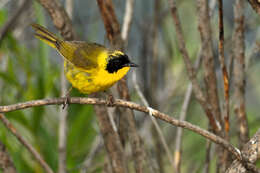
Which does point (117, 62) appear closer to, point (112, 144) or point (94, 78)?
point (94, 78)

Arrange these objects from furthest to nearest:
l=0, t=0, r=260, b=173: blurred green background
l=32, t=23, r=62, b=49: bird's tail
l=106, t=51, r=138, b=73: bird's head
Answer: l=0, t=0, r=260, b=173: blurred green background < l=32, t=23, r=62, b=49: bird's tail < l=106, t=51, r=138, b=73: bird's head

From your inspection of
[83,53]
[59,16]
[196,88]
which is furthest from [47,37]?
[196,88]

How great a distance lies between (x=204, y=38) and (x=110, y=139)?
2.43 feet

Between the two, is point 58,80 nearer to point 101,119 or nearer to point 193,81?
point 101,119

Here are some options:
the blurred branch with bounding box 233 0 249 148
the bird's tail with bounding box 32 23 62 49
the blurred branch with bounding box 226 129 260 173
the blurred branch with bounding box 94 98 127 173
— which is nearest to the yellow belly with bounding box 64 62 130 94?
the blurred branch with bounding box 94 98 127 173

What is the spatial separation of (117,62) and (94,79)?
6.5 inches

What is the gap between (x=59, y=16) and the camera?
1.97 meters

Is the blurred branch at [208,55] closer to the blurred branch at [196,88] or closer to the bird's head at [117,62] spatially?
the blurred branch at [196,88]

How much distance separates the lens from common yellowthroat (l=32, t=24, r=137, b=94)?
78.2 inches

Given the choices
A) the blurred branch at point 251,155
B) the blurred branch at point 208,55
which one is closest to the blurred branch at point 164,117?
the blurred branch at point 251,155

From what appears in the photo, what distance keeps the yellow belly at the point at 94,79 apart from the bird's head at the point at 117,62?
0.08 feet

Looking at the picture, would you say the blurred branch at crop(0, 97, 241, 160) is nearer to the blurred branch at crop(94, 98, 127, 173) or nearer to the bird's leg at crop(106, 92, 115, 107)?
the bird's leg at crop(106, 92, 115, 107)

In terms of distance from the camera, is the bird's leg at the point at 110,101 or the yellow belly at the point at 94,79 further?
the yellow belly at the point at 94,79

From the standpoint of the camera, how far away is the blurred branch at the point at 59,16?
1.92m
